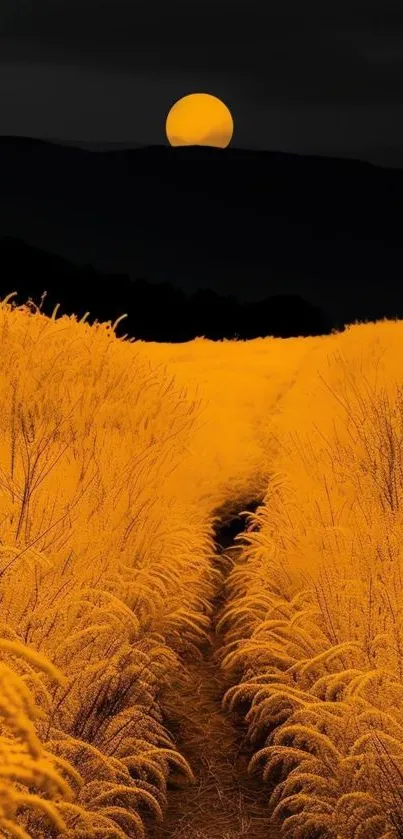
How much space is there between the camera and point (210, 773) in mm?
4512

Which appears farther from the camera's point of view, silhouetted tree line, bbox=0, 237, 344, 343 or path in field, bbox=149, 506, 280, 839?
silhouetted tree line, bbox=0, 237, 344, 343

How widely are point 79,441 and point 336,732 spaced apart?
3417mm

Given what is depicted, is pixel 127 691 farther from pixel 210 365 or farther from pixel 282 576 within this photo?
pixel 210 365

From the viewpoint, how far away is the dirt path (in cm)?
401

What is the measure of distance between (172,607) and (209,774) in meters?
1.42

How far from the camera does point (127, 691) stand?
424 cm

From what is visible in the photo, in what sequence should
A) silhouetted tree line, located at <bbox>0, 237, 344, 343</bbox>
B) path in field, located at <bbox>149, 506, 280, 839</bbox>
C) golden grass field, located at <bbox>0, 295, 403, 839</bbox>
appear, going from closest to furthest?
golden grass field, located at <bbox>0, 295, 403, 839</bbox>
path in field, located at <bbox>149, 506, 280, 839</bbox>
silhouetted tree line, located at <bbox>0, 237, 344, 343</bbox>

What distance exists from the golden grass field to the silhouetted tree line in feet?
58.9

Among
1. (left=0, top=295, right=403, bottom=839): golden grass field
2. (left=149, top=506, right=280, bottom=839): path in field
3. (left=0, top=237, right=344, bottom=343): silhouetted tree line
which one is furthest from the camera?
(left=0, top=237, right=344, bottom=343): silhouetted tree line

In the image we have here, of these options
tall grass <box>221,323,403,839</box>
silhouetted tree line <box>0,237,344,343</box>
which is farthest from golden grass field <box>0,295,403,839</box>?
silhouetted tree line <box>0,237,344,343</box>

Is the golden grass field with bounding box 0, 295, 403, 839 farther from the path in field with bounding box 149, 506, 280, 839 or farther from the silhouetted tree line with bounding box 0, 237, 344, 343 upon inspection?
the silhouetted tree line with bounding box 0, 237, 344, 343

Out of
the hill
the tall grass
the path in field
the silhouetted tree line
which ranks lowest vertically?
the path in field

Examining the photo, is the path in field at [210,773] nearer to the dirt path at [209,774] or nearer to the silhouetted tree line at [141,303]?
the dirt path at [209,774]

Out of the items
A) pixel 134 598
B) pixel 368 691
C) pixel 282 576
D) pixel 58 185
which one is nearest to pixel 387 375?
pixel 282 576
